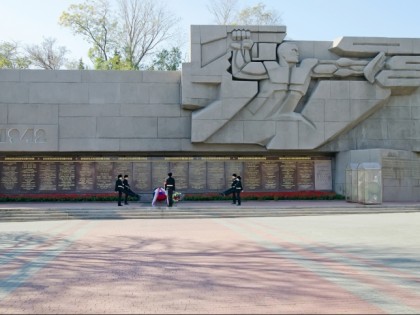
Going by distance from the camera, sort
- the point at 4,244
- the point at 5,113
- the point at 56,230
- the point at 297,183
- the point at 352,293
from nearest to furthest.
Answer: the point at 352,293 < the point at 4,244 < the point at 56,230 < the point at 5,113 < the point at 297,183

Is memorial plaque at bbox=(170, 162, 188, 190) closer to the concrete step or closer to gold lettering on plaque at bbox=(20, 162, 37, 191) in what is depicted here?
the concrete step

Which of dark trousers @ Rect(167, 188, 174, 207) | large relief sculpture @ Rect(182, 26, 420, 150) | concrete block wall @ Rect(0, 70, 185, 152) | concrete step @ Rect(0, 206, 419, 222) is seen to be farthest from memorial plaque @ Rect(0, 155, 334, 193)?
concrete step @ Rect(0, 206, 419, 222)

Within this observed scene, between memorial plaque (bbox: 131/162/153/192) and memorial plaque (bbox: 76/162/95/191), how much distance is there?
2.08 metres

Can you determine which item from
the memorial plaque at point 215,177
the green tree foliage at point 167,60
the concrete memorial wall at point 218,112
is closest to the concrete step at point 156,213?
the concrete memorial wall at point 218,112

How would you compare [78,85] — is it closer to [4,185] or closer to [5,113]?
[5,113]

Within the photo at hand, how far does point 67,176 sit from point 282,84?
11479mm

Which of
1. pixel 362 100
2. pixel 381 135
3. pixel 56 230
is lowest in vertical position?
pixel 56 230

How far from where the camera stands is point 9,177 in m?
21.4

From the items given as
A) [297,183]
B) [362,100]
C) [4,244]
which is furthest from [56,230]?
[362,100]

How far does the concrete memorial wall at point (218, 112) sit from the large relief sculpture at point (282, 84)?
49 mm

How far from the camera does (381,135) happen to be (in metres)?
21.7

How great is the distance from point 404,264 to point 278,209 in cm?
1009

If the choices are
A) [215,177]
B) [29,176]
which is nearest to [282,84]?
[215,177]

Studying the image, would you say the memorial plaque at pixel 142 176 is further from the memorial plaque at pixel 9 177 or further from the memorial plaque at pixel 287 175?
the memorial plaque at pixel 287 175
